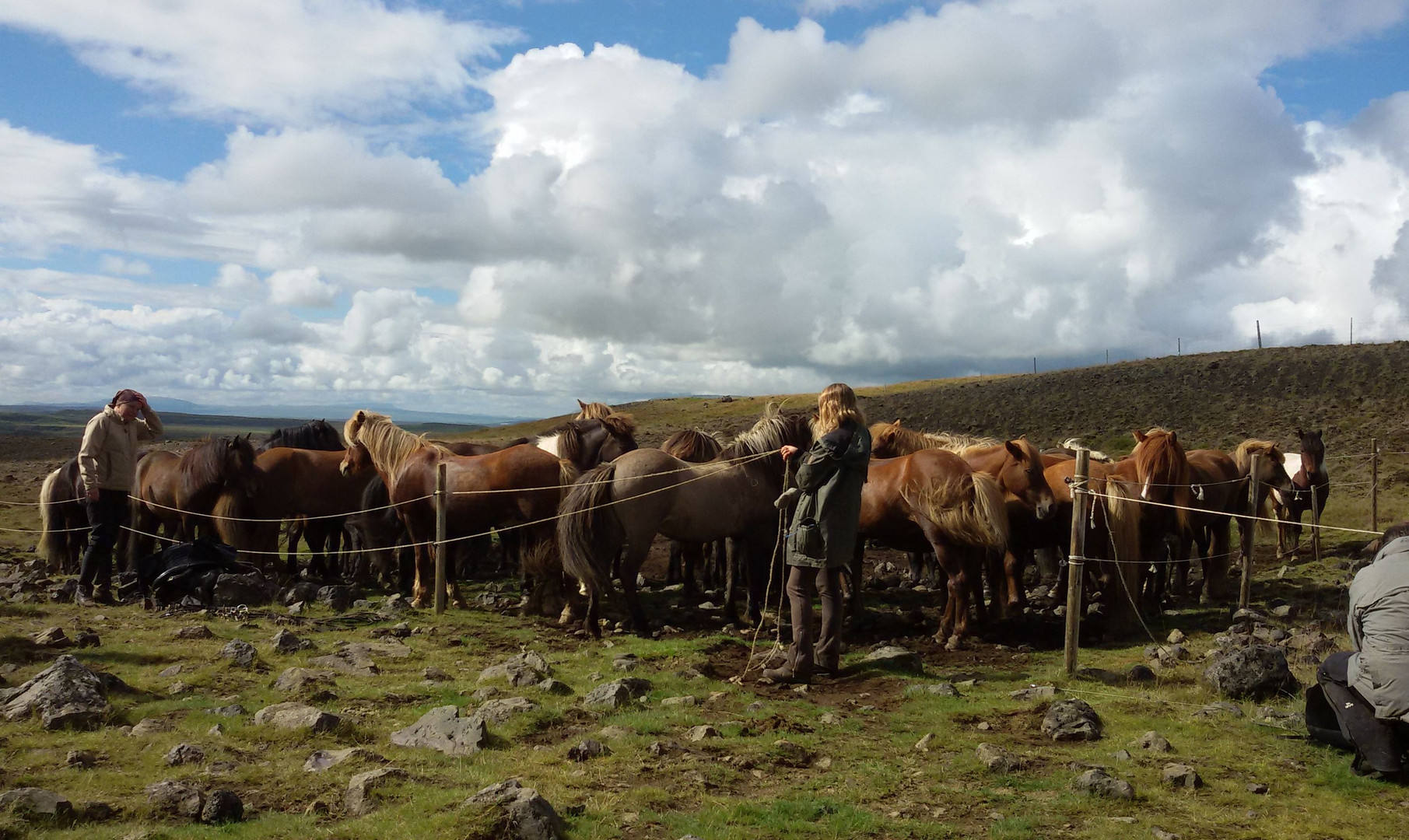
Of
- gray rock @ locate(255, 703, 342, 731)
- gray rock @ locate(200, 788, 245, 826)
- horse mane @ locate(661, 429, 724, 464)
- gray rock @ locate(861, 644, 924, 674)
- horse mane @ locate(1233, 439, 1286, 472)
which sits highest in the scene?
horse mane @ locate(661, 429, 724, 464)

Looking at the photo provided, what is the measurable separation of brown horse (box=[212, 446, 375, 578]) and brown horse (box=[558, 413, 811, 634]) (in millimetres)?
5112

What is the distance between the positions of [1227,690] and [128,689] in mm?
7608

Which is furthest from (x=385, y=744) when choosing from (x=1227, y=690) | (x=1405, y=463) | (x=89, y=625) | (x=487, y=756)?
(x=1405, y=463)

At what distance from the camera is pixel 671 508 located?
9461 millimetres

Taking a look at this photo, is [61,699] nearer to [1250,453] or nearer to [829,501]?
[829,501]

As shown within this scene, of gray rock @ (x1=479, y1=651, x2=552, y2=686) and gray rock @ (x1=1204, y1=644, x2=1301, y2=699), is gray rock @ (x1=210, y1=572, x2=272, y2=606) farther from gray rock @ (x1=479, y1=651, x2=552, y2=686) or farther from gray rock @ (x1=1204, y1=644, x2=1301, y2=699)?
gray rock @ (x1=1204, y1=644, x2=1301, y2=699)

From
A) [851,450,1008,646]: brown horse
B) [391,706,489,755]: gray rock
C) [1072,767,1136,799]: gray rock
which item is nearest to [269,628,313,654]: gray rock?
[391,706,489,755]: gray rock

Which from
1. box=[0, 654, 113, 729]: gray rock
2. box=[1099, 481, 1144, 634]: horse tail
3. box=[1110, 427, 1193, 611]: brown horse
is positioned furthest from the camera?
box=[1110, 427, 1193, 611]: brown horse

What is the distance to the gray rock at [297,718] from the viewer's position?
5.48 meters

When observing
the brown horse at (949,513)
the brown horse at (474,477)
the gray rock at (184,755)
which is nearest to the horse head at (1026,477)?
the brown horse at (949,513)

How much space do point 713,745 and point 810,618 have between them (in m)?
1.90

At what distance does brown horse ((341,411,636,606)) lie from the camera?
34.7 ft

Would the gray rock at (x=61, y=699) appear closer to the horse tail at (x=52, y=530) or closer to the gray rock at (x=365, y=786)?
the gray rock at (x=365, y=786)

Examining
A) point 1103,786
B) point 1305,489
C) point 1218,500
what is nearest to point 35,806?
point 1103,786
